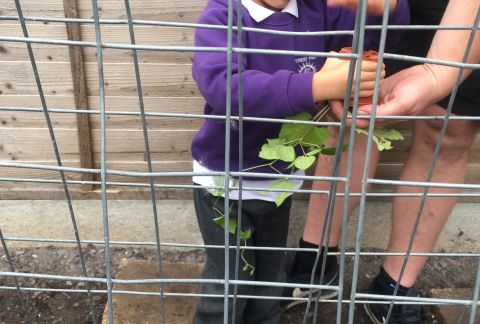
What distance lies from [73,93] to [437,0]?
1052 millimetres

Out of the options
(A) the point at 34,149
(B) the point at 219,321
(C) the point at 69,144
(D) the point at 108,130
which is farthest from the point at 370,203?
(A) the point at 34,149

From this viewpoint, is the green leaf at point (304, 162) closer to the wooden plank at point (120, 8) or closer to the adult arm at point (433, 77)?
the adult arm at point (433, 77)

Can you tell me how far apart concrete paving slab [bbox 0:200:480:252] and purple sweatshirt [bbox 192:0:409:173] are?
679 mm

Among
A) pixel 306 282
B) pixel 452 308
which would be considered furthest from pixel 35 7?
pixel 452 308

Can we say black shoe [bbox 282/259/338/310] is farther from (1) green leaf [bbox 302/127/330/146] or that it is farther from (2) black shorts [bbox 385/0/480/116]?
(1) green leaf [bbox 302/127/330/146]

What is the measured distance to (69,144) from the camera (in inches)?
64.7

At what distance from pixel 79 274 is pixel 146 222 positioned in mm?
278

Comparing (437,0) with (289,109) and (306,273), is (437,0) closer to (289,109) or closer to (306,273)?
(289,109)

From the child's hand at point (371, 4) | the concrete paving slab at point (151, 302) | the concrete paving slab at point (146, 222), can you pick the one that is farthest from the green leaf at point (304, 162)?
the concrete paving slab at point (146, 222)

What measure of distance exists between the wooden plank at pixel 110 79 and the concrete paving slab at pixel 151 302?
21.0 inches

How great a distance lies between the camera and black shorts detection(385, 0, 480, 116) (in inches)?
45.5

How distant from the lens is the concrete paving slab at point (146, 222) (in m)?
1.76

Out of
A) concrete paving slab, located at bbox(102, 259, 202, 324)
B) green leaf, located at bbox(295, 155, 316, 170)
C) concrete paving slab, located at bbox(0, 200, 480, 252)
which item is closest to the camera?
green leaf, located at bbox(295, 155, 316, 170)

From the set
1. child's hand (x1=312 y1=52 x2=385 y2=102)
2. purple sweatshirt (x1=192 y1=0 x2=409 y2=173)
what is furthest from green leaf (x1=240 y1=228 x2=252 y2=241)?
child's hand (x1=312 y1=52 x2=385 y2=102)
